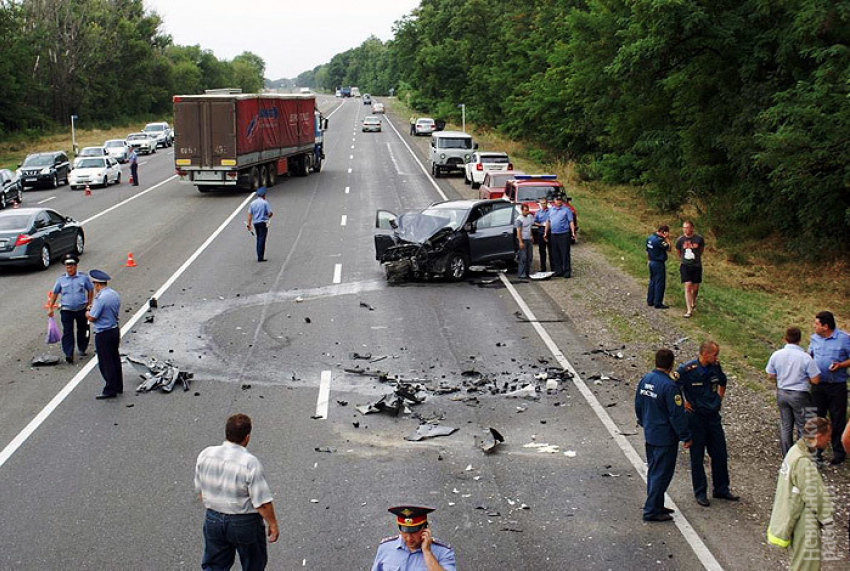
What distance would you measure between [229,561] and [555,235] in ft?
49.3

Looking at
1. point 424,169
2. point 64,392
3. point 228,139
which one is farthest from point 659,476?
point 424,169

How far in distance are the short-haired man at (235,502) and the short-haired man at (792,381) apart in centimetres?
603

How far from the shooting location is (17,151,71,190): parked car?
44062mm

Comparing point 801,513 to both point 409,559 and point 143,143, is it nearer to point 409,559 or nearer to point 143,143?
point 409,559

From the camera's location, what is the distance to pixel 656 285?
1798cm

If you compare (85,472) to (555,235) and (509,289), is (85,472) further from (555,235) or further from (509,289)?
(555,235)

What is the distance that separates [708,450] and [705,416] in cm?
33

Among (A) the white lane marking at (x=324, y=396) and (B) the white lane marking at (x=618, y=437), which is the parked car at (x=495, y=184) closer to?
(B) the white lane marking at (x=618, y=437)

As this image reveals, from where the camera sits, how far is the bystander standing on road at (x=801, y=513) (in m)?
7.07

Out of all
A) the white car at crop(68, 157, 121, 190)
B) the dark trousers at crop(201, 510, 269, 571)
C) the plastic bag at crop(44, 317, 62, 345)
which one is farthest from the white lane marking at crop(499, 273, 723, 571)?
the white car at crop(68, 157, 121, 190)

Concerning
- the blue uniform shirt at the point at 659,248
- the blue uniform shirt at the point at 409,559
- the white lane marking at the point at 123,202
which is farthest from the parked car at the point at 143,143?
the blue uniform shirt at the point at 409,559

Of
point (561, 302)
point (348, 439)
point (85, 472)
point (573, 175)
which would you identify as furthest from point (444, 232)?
point (573, 175)

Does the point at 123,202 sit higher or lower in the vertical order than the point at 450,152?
lower

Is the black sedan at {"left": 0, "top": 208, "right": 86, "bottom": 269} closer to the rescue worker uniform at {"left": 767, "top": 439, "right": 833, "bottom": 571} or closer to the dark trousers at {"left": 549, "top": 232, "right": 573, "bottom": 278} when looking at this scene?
the dark trousers at {"left": 549, "top": 232, "right": 573, "bottom": 278}
